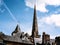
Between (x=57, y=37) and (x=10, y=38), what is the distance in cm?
1318

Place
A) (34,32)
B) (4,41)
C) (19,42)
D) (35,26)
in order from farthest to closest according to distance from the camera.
Result: (35,26), (34,32), (19,42), (4,41)

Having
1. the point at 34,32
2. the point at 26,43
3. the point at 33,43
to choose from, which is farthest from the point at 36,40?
the point at 34,32

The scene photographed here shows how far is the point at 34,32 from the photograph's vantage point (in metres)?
86.2

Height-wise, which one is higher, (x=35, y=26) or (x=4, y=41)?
(x=35, y=26)

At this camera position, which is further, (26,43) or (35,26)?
(35,26)

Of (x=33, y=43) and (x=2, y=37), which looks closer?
(x=2, y=37)

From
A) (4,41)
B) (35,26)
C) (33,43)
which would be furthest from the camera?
(35,26)

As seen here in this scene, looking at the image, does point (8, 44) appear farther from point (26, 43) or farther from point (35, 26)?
point (35, 26)

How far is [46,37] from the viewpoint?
1989 inches

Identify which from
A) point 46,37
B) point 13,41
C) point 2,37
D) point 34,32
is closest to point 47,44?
point 46,37

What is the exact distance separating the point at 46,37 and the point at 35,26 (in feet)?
138

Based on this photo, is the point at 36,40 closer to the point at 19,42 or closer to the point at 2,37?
the point at 19,42

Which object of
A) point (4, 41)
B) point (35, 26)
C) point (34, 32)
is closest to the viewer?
point (4, 41)

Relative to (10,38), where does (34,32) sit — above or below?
above
